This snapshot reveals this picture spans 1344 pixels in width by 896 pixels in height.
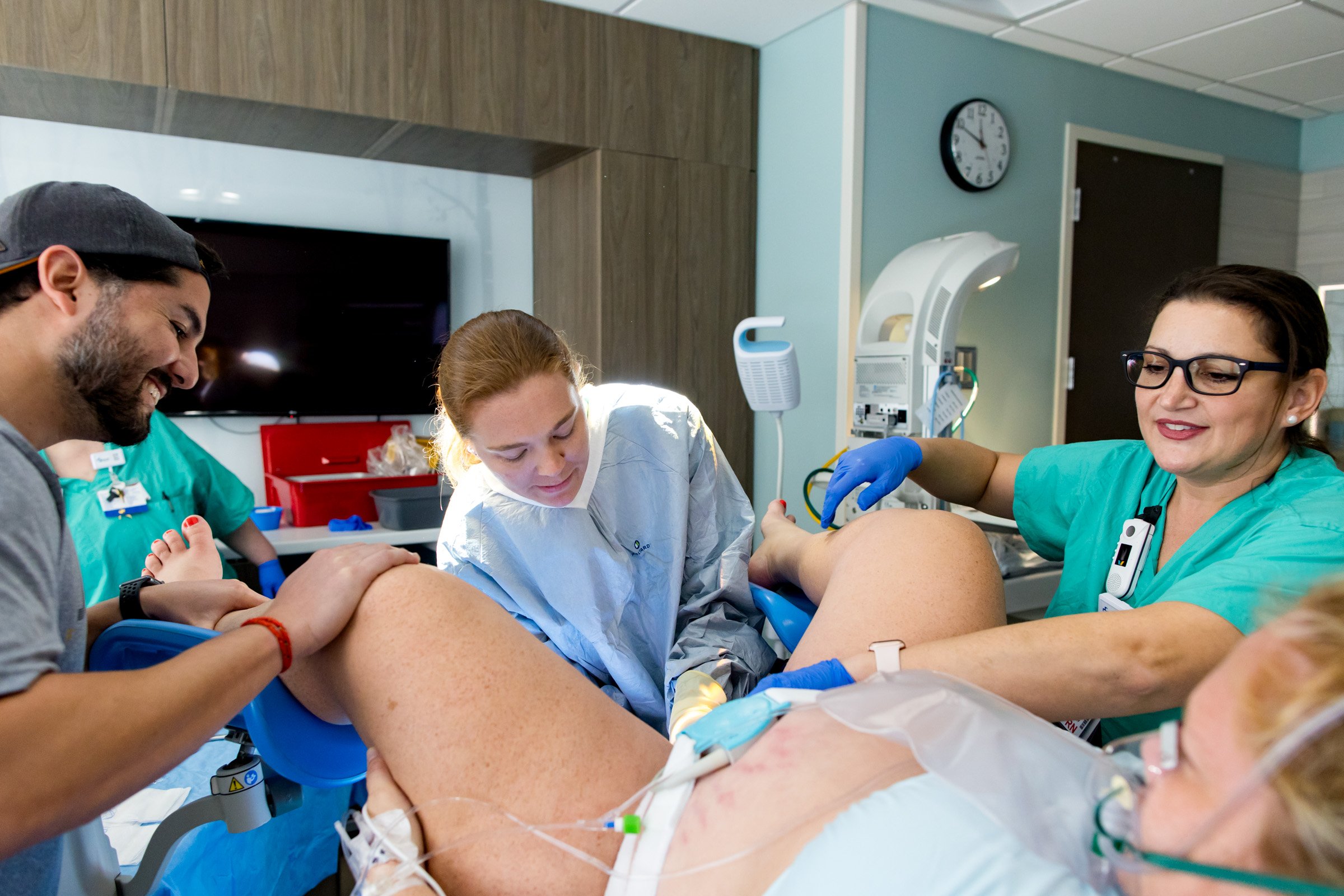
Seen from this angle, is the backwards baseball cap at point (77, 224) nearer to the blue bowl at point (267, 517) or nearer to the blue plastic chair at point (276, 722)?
the blue plastic chair at point (276, 722)

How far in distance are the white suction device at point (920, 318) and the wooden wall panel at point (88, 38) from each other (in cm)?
238

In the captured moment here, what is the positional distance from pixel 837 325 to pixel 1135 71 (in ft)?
6.63

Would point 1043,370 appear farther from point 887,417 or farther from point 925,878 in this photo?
point 925,878

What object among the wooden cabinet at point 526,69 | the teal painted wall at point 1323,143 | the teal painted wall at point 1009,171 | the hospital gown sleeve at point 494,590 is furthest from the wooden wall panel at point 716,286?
the teal painted wall at point 1323,143

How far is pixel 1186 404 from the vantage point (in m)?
1.21

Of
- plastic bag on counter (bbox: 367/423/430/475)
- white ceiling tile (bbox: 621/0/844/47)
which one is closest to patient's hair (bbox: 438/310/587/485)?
plastic bag on counter (bbox: 367/423/430/475)

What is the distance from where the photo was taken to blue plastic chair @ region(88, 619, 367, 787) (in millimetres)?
978

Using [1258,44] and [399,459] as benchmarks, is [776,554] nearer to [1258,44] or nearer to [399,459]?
[399,459]

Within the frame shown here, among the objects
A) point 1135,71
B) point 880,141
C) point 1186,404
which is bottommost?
point 1186,404

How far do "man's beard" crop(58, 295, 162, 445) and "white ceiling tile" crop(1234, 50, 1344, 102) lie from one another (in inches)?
183

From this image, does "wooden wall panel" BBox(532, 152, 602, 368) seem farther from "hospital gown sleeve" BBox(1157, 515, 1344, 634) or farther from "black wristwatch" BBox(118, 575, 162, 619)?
"hospital gown sleeve" BBox(1157, 515, 1344, 634)

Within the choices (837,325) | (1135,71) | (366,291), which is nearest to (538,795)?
(837,325)

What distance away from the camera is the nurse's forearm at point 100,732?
0.65m

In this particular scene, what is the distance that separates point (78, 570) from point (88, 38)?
7.19 feet
